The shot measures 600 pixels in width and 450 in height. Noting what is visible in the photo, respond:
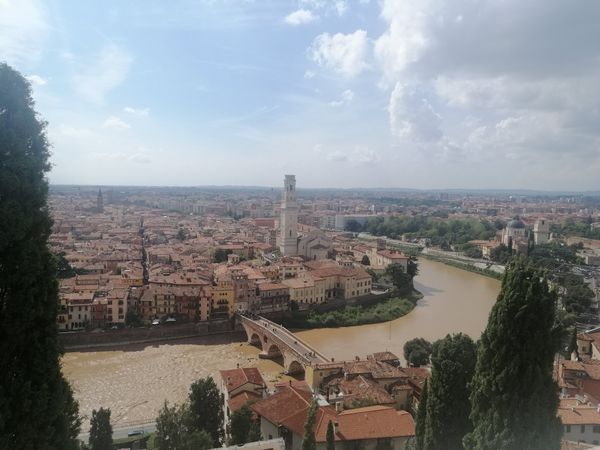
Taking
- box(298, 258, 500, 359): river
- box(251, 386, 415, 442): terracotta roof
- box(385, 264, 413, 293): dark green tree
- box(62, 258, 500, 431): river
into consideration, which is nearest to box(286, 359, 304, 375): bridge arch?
box(62, 258, 500, 431): river

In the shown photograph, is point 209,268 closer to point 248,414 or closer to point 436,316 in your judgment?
point 436,316

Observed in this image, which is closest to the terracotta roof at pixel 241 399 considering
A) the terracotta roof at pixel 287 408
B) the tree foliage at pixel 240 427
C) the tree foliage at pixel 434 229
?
the terracotta roof at pixel 287 408

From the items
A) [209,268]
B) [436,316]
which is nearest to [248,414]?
[436,316]

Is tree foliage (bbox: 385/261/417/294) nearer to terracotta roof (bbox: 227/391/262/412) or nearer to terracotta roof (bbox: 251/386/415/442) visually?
terracotta roof (bbox: 227/391/262/412)

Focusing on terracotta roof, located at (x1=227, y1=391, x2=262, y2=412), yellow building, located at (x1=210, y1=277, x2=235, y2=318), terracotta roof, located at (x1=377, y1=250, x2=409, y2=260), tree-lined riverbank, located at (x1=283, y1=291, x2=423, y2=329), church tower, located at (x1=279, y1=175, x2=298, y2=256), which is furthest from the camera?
church tower, located at (x1=279, y1=175, x2=298, y2=256)

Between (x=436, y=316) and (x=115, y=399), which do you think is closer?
(x=115, y=399)

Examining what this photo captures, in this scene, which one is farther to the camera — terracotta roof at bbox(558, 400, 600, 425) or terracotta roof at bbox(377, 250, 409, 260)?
terracotta roof at bbox(377, 250, 409, 260)

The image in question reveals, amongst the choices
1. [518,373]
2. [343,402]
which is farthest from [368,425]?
[518,373]

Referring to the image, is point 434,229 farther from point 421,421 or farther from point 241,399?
point 421,421
